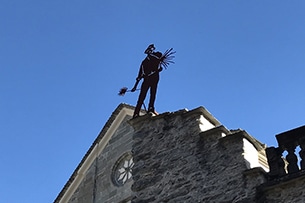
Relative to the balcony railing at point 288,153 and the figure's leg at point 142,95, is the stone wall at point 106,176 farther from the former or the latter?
the balcony railing at point 288,153

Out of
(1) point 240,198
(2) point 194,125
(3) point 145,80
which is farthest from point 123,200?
(1) point 240,198

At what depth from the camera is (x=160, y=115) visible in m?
10.9

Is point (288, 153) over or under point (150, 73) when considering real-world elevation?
under

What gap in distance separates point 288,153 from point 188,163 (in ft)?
5.61

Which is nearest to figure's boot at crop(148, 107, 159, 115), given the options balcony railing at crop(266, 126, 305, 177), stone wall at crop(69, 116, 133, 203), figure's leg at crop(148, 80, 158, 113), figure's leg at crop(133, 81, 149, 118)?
figure's leg at crop(148, 80, 158, 113)

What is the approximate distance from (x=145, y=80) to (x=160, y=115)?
1.21 m

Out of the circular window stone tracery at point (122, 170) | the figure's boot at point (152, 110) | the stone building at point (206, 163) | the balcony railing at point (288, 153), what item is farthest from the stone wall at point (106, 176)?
the balcony railing at point (288, 153)

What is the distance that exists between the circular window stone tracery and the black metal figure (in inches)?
125

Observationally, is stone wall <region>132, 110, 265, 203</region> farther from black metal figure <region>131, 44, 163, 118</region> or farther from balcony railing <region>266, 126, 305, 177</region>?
black metal figure <region>131, 44, 163, 118</region>

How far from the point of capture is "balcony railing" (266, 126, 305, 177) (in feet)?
28.9

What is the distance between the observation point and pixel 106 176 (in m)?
15.0

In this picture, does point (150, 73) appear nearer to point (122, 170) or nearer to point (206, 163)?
point (206, 163)

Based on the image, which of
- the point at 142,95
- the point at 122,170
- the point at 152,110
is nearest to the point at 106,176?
the point at 122,170

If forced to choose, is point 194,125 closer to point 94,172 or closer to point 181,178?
point 181,178
